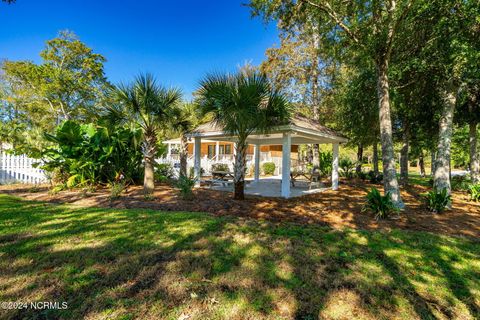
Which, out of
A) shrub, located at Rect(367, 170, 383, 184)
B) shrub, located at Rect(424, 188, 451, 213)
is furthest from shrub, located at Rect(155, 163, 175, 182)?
shrub, located at Rect(367, 170, 383, 184)

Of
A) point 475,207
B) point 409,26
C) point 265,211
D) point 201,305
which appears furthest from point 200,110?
point 475,207

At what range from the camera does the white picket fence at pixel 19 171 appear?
10219 mm

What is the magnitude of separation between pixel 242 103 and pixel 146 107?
341 centimetres

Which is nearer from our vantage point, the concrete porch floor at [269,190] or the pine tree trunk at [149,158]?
the pine tree trunk at [149,158]

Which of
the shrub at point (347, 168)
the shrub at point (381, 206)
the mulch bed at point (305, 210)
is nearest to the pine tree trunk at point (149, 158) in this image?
the mulch bed at point (305, 210)

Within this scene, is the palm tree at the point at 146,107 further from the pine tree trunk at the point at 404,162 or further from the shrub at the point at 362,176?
the shrub at the point at 362,176

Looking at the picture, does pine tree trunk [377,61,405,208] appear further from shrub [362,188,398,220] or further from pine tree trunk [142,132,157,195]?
pine tree trunk [142,132,157,195]

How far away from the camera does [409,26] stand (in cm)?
763

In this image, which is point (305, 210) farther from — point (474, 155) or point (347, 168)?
point (347, 168)

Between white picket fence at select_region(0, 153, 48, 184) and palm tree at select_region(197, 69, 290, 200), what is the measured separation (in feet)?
27.7

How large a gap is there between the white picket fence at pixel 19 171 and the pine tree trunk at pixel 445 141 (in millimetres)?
15697

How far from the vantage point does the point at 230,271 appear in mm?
3084

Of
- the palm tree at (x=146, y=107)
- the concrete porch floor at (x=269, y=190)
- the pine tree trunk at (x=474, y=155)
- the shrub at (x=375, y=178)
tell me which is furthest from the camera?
the shrub at (x=375, y=178)

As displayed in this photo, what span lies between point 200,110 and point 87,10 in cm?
1131
